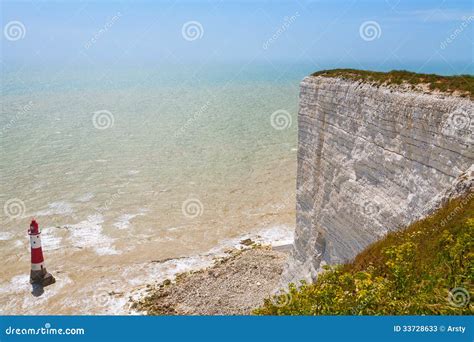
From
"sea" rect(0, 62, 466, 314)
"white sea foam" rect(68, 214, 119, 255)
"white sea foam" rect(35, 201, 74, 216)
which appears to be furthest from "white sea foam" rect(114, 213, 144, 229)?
"white sea foam" rect(35, 201, 74, 216)

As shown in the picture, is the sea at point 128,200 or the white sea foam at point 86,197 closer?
the sea at point 128,200

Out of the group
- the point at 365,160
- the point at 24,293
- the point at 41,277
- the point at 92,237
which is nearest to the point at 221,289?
the point at 41,277

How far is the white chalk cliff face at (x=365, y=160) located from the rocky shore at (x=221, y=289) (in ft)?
7.25

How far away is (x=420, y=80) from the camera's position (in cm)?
1493

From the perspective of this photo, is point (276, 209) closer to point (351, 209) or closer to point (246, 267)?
point (246, 267)

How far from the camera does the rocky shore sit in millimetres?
21578

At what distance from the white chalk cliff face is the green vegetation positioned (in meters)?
0.40

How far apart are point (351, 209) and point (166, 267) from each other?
47.7ft

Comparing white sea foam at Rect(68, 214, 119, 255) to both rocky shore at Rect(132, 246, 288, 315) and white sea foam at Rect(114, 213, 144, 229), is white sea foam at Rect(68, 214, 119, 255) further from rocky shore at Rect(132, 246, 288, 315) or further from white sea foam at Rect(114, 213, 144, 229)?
rocky shore at Rect(132, 246, 288, 315)

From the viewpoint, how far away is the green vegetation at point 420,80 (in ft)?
43.9

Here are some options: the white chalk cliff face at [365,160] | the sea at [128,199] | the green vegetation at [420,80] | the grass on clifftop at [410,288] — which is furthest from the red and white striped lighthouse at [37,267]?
the grass on clifftop at [410,288]

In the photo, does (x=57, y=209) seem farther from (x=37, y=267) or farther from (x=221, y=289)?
(x=221, y=289)

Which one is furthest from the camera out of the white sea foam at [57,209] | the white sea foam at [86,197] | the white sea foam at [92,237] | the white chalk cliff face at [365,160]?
the white sea foam at [86,197]

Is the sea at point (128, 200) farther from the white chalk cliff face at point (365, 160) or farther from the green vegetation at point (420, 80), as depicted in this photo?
the green vegetation at point (420, 80)
